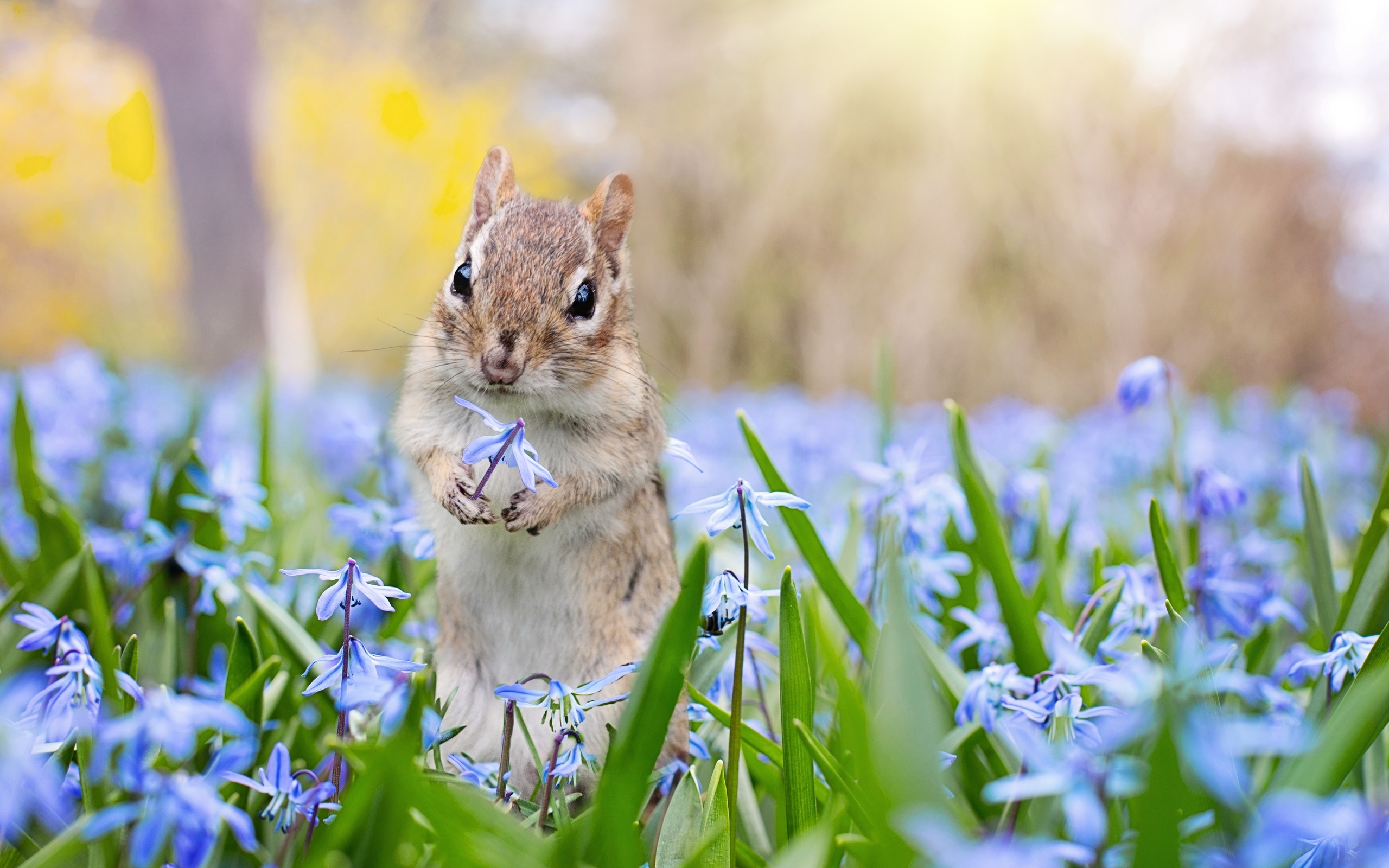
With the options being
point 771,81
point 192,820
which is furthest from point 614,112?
point 192,820

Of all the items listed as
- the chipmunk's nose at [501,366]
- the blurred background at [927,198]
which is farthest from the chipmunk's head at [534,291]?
the blurred background at [927,198]

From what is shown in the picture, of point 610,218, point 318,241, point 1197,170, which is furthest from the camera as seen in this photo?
point 318,241

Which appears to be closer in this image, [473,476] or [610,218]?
[473,476]

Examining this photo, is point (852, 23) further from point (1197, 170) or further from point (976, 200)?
point (1197, 170)

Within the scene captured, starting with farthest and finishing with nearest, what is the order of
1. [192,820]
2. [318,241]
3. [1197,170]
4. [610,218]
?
1. [318,241]
2. [1197,170]
3. [610,218]
4. [192,820]

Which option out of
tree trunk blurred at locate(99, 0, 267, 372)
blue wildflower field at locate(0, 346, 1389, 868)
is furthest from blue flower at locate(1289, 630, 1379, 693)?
tree trunk blurred at locate(99, 0, 267, 372)

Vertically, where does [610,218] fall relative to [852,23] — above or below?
below

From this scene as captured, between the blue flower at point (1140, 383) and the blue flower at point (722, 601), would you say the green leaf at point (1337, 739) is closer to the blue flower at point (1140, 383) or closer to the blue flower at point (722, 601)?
the blue flower at point (722, 601)

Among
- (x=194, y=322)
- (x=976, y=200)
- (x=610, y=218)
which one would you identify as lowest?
(x=194, y=322)
